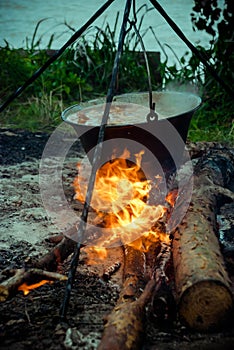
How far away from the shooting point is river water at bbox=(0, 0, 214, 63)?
21.9 ft

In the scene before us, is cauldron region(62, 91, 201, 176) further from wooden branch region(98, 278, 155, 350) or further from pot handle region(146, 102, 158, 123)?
wooden branch region(98, 278, 155, 350)

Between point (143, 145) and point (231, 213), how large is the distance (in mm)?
853

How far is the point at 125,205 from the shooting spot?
2830 mm

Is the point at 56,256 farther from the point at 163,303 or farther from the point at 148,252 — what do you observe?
the point at 163,303

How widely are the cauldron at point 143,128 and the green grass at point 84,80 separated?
1.68 meters

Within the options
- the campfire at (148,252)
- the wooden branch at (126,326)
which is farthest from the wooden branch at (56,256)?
the wooden branch at (126,326)

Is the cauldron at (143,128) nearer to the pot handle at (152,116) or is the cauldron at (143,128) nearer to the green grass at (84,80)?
the pot handle at (152,116)

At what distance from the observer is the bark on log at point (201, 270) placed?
180cm

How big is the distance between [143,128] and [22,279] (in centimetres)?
106

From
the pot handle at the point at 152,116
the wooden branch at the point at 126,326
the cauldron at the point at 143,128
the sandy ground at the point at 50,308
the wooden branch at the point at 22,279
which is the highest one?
the pot handle at the point at 152,116

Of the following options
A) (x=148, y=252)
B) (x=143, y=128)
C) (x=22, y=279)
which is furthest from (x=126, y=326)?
(x=143, y=128)

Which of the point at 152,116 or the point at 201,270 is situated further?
the point at 152,116

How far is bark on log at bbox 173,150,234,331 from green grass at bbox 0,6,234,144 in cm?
251

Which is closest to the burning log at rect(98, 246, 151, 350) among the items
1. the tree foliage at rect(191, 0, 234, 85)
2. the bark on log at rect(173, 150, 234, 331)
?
the bark on log at rect(173, 150, 234, 331)
